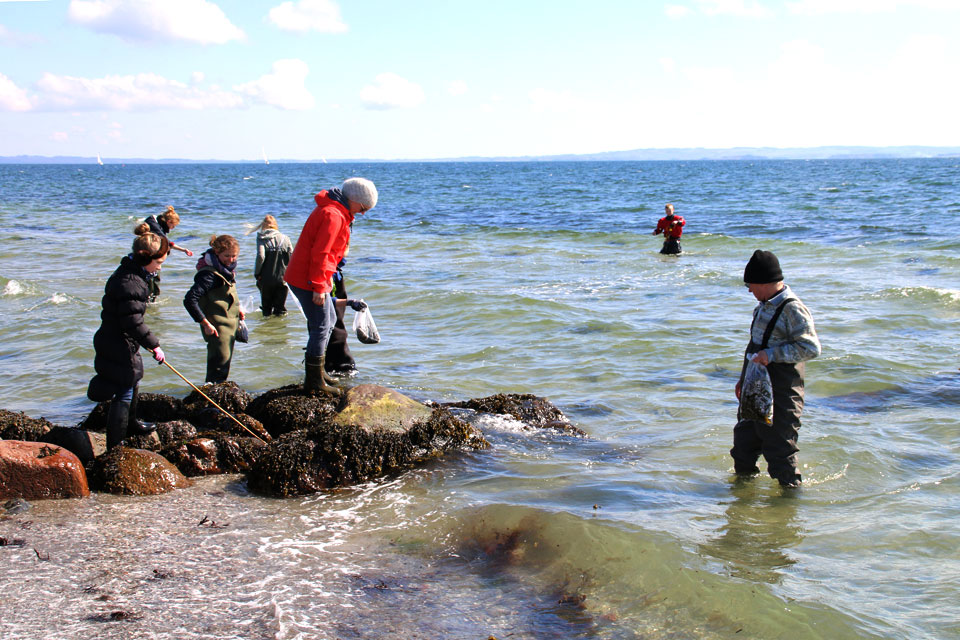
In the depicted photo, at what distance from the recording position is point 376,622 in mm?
3777

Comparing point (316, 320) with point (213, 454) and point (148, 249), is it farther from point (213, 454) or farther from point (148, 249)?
point (148, 249)

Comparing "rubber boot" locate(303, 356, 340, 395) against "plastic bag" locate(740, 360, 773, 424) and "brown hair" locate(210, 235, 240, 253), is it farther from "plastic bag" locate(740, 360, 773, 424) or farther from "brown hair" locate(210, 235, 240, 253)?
"plastic bag" locate(740, 360, 773, 424)

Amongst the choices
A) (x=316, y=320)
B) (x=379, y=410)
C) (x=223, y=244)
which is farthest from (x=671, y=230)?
(x=379, y=410)

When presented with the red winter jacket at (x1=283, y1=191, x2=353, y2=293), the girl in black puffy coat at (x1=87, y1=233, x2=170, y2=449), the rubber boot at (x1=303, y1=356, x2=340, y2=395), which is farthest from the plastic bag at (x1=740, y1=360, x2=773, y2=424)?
the girl in black puffy coat at (x1=87, y1=233, x2=170, y2=449)

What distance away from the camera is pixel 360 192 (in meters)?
6.79

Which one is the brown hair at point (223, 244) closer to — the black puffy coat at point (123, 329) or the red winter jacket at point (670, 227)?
the black puffy coat at point (123, 329)

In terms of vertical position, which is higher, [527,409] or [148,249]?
[148,249]

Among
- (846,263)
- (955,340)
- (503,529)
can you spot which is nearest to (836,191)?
(846,263)

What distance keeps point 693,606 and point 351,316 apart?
9.10 meters

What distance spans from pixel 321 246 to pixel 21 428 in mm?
2722

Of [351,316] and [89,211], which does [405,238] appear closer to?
[351,316]

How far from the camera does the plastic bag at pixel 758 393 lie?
500cm

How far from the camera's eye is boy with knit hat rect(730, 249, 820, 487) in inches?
196

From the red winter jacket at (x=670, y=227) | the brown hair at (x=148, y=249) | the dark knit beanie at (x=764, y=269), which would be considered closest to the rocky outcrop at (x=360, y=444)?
the brown hair at (x=148, y=249)
